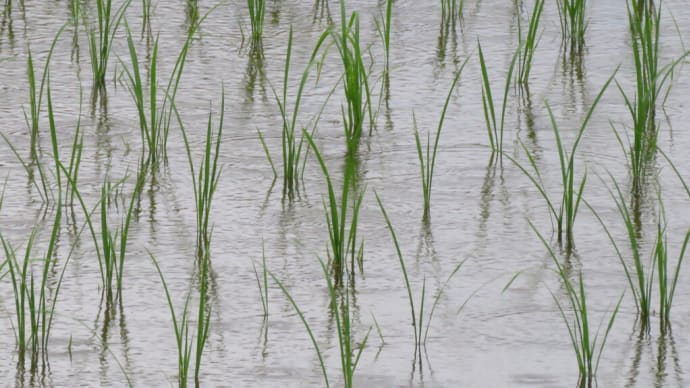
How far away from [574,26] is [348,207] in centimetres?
144

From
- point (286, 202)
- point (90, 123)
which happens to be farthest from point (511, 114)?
point (90, 123)

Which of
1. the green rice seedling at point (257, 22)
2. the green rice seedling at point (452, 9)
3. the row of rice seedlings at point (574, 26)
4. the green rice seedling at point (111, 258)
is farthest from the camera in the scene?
the green rice seedling at point (452, 9)

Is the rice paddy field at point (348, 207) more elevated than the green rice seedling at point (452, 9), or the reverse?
the green rice seedling at point (452, 9)

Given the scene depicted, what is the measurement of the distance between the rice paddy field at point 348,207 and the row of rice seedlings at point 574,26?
0.08 feet

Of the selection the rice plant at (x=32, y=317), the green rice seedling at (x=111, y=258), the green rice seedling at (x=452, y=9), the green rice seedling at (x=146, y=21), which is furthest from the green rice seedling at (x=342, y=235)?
A: the green rice seedling at (x=146, y=21)

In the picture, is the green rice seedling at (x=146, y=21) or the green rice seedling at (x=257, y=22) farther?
the green rice seedling at (x=146, y=21)

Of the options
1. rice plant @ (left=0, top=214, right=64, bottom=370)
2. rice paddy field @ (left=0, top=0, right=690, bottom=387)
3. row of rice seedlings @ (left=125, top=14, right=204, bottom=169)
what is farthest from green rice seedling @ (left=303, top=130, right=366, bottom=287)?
row of rice seedlings @ (left=125, top=14, right=204, bottom=169)

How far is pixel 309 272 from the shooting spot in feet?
10.5

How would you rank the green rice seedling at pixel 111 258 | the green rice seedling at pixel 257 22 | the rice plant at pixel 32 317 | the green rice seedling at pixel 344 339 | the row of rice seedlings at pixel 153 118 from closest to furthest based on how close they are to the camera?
the green rice seedling at pixel 344 339
the rice plant at pixel 32 317
the green rice seedling at pixel 111 258
the row of rice seedlings at pixel 153 118
the green rice seedling at pixel 257 22

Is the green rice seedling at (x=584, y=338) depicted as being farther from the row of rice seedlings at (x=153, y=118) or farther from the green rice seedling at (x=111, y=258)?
the row of rice seedlings at (x=153, y=118)

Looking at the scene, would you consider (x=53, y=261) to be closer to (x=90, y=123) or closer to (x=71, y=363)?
(x=71, y=363)

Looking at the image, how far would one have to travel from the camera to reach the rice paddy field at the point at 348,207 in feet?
9.16

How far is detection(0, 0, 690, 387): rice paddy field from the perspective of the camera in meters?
2.79

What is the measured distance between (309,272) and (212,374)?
537 mm
